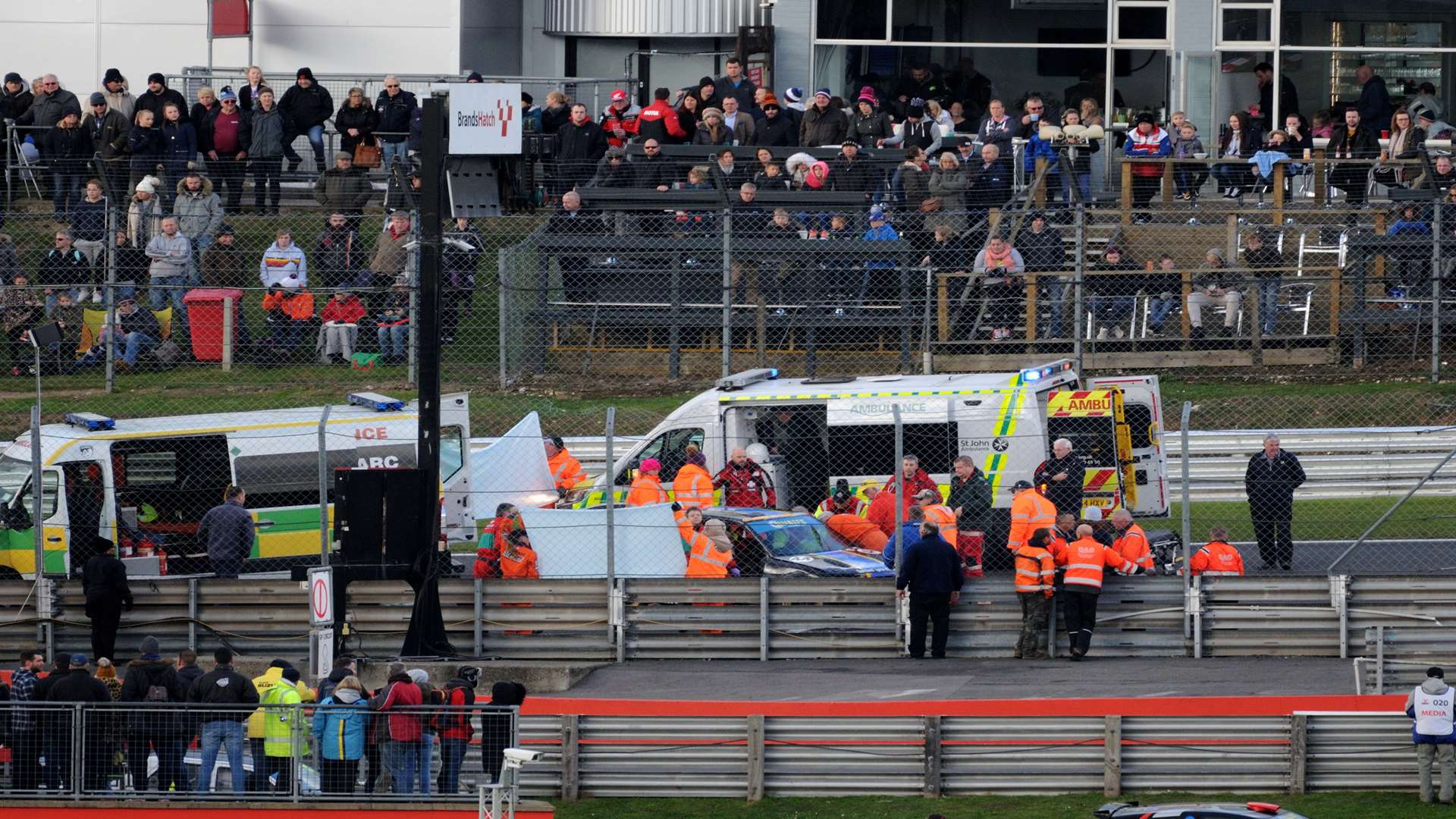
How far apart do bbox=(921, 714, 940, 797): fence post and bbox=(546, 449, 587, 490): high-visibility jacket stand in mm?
7937

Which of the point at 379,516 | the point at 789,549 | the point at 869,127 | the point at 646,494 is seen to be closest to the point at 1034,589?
the point at 789,549

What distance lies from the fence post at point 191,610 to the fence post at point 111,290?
657 centimetres

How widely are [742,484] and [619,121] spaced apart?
13.2m

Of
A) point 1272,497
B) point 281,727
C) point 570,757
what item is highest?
point 1272,497

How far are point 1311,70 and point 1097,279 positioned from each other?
35.4ft

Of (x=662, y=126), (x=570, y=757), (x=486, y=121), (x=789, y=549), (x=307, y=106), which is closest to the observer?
(x=570, y=757)

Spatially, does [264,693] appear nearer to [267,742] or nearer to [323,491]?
[267,742]

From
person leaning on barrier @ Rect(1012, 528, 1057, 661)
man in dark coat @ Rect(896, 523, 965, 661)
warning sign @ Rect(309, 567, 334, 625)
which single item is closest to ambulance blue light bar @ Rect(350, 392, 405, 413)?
warning sign @ Rect(309, 567, 334, 625)

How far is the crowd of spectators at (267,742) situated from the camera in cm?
1405

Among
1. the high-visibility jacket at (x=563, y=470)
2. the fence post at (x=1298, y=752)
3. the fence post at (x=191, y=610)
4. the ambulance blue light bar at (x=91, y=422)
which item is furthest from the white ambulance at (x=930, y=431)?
the fence post at (x=1298, y=752)

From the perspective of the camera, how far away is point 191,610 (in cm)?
1811

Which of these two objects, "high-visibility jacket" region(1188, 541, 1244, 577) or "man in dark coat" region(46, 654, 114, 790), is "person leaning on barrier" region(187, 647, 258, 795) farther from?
"high-visibility jacket" region(1188, 541, 1244, 577)

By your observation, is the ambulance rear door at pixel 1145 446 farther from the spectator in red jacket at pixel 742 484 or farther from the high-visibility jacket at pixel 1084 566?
the high-visibility jacket at pixel 1084 566

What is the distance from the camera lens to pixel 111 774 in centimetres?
1427
